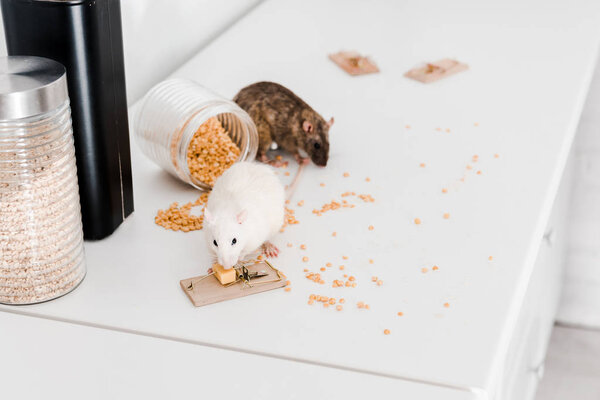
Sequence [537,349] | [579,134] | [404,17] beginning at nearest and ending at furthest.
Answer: [537,349] → [404,17] → [579,134]

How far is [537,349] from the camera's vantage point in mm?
1567

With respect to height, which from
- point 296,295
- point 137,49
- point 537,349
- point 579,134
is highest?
point 137,49

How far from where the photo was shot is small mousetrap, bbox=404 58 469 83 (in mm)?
1417

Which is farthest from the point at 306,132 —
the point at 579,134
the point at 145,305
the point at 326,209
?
the point at 579,134

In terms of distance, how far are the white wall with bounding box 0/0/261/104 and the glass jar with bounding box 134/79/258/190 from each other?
0.30 m

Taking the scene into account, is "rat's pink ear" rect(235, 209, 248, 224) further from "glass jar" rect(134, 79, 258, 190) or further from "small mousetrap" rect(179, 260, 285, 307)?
"glass jar" rect(134, 79, 258, 190)

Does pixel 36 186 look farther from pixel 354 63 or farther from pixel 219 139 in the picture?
pixel 354 63

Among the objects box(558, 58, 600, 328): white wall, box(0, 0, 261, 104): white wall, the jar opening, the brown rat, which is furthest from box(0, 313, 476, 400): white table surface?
box(558, 58, 600, 328): white wall

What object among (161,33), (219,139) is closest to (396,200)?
(219,139)

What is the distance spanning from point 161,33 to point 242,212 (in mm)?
Result: 686

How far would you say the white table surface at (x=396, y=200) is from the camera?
2.65 ft

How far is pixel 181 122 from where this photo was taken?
→ 1.03 meters

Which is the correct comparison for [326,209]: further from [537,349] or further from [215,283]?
[537,349]

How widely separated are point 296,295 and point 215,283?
0.30 feet
